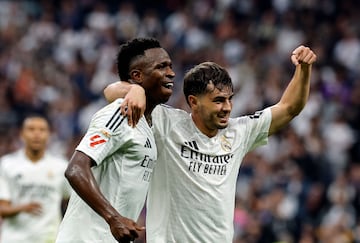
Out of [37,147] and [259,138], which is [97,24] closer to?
[37,147]

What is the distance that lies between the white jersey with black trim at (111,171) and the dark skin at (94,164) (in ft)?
0.42

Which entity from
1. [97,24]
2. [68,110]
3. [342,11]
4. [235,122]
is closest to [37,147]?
[235,122]

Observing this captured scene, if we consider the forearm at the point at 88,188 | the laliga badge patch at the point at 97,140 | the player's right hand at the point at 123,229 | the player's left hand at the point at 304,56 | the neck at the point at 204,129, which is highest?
the player's left hand at the point at 304,56

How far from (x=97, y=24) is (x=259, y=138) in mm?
13299

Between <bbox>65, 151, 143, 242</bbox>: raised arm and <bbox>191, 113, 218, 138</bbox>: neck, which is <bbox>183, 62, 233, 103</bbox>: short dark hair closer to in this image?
<bbox>191, 113, 218, 138</bbox>: neck

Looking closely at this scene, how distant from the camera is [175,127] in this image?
21.0ft

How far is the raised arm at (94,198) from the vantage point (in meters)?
5.22

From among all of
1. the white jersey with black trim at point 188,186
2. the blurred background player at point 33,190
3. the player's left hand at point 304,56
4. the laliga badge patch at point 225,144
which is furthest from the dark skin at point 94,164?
the blurred background player at point 33,190

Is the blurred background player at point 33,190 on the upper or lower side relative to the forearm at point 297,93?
lower

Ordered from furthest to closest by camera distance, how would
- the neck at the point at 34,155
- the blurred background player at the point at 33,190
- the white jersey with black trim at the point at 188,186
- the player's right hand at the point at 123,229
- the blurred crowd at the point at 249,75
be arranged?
the blurred crowd at the point at 249,75
the neck at the point at 34,155
the blurred background player at the point at 33,190
the white jersey with black trim at the point at 188,186
the player's right hand at the point at 123,229

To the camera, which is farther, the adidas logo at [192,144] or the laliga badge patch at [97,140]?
the adidas logo at [192,144]

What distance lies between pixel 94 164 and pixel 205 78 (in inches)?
48.0

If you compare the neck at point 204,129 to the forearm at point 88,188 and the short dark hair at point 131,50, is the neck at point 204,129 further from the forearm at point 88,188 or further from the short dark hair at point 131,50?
the forearm at point 88,188

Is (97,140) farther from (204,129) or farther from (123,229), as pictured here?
(204,129)
